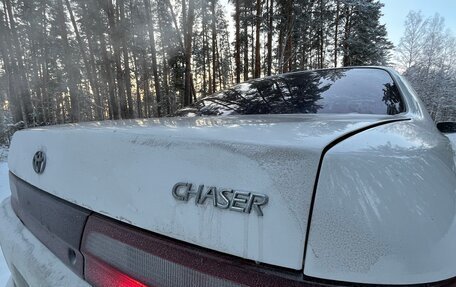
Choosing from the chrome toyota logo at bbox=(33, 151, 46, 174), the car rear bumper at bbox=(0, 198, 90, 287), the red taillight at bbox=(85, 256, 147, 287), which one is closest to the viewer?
the red taillight at bbox=(85, 256, 147, 287)

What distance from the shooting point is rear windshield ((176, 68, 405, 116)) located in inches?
60.5

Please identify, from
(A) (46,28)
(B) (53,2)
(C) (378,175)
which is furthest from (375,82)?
(A) (46,28)

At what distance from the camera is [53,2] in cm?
1912

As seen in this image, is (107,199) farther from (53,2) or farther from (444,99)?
(444,99)

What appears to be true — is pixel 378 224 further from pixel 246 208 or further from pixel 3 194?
pixel 3 194

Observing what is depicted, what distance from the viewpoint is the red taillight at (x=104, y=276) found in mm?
792

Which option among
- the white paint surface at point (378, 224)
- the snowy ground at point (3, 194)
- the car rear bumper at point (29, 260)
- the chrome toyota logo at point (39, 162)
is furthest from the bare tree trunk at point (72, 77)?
the white paint surface at point (378, 224)

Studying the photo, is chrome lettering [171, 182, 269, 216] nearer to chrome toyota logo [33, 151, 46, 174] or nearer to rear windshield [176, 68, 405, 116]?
chrome toyota logo [33, 151, 46, 174]

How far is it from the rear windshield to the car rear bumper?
1045mm

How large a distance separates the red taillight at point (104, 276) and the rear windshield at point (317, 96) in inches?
40.9

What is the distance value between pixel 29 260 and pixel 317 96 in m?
1.51

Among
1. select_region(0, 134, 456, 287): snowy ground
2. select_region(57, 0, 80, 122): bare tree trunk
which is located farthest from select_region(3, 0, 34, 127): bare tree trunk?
select_region(0, 134, 456, 287): snowy ground

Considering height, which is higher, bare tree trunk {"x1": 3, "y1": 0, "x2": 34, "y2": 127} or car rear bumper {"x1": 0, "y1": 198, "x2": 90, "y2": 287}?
bare tree trunk {"x1": 3, "y1": 0, "x2": 34, "y2": 127}

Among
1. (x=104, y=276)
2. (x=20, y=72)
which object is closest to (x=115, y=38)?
(x=20, y=72)
